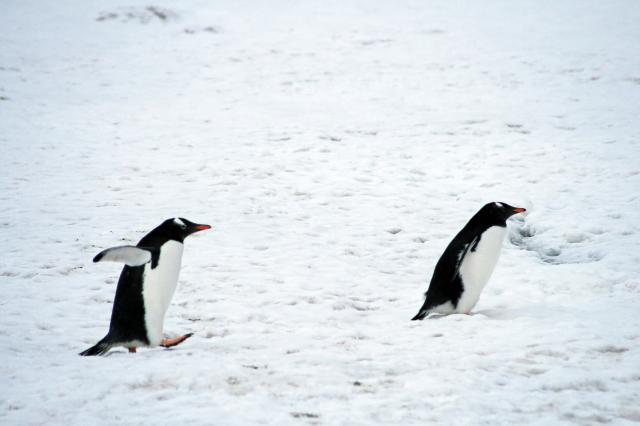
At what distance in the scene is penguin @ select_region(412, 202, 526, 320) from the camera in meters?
5.04

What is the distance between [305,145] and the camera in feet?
36.6

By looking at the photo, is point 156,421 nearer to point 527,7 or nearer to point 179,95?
point 179,95

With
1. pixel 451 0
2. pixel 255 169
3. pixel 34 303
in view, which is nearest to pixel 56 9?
pixel 451 0

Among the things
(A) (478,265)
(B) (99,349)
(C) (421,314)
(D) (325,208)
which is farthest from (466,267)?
(D) (325,208)

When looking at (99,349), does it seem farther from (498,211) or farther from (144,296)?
(498,211)

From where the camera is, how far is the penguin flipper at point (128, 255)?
13.1 feet

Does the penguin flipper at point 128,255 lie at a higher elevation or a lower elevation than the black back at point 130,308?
higher

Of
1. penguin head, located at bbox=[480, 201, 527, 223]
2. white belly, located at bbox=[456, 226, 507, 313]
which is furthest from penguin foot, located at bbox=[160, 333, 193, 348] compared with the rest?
penguin head, located at bbox=[480, 201, 527, 223]

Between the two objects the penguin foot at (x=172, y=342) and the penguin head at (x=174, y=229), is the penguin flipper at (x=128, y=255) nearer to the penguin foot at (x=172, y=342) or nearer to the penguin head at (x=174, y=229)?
the penguin head at (x=174, y=229)

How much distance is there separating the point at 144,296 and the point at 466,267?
2383mm

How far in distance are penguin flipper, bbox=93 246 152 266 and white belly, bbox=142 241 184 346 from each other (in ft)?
0.35

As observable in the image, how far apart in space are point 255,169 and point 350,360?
6181 mm

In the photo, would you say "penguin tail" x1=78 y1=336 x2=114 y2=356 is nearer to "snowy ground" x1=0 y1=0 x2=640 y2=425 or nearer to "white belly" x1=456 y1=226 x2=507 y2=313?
"snowy ground" x1=0 y1=0 x2=640 y2=425

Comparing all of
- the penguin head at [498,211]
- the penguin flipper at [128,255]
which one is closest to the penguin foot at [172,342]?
the penguin flipper at [128,255]
